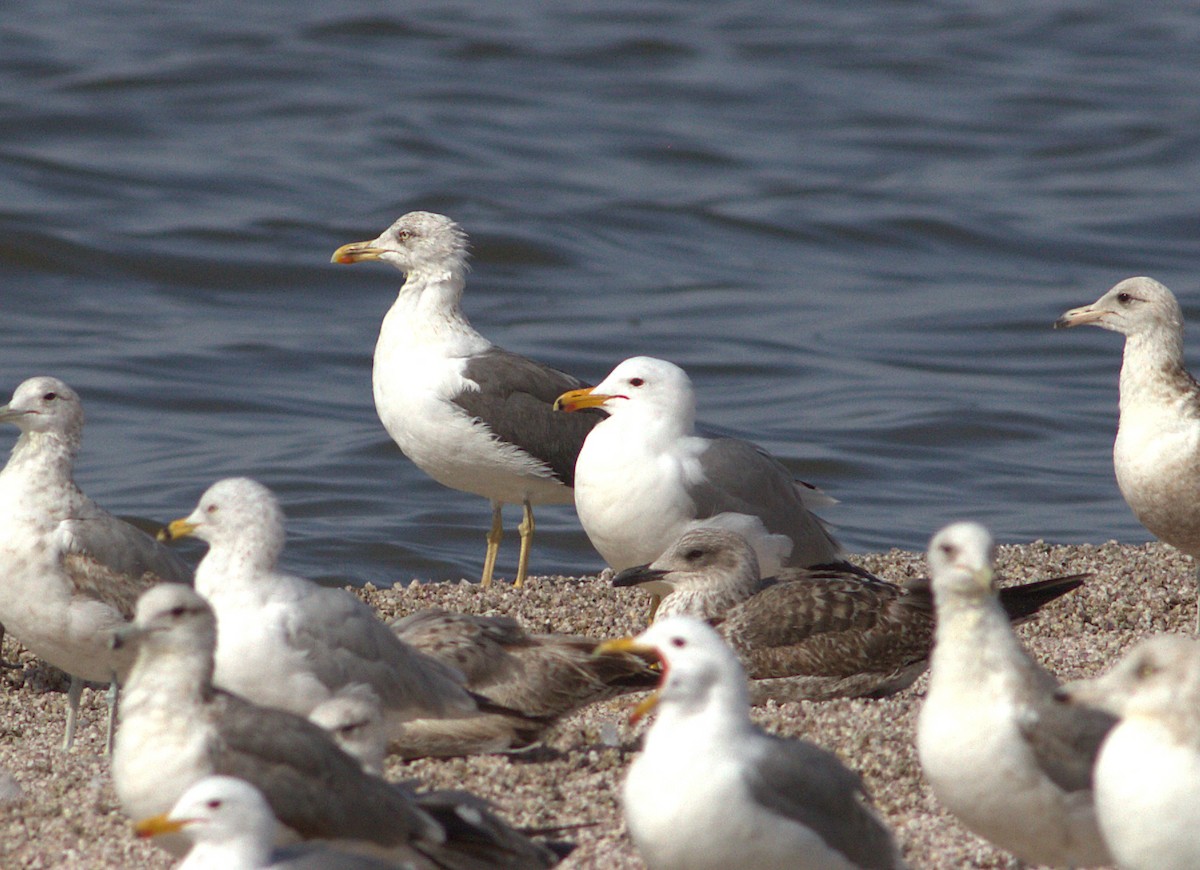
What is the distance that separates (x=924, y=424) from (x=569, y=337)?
3.75m

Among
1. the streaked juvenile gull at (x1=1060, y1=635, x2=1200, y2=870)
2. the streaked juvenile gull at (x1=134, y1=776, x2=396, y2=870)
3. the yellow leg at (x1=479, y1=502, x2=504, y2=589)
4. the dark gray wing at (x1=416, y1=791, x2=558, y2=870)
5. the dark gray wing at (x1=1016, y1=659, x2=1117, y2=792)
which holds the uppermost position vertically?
the streaked juvenile gull at (x1=1060, y1=635, x2=1200, y2=870)

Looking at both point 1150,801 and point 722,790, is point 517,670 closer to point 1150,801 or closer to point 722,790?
point 722,790

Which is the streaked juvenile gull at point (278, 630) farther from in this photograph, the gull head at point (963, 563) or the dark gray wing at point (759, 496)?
the dark gray wing at point (759, 496)

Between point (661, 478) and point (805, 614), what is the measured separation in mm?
1247

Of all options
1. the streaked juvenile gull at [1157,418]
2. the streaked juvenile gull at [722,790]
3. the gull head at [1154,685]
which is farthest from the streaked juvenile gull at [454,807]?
the streaked juvenile gull at [1157,418]

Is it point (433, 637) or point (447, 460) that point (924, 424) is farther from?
point (433, 637)

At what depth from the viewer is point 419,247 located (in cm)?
1074

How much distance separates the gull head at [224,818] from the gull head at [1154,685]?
2.03 m

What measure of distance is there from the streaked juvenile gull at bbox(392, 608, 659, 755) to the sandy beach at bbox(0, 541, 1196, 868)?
11 centimetres

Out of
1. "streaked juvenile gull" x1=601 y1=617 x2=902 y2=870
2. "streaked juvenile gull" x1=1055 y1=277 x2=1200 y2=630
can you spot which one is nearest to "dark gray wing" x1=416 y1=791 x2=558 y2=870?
"streaked juvenile gull" x1=601 y1=617 x2=902 y2=870

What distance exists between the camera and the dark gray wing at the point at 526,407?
10.2 metres

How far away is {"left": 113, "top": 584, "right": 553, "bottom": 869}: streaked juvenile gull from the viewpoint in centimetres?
496

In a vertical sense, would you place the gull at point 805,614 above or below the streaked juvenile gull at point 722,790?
below

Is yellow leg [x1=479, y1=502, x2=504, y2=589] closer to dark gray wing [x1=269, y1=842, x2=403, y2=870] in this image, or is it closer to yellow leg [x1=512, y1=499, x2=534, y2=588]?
yellow leg [x1=512, y1=499, x2=534, y2=588]
